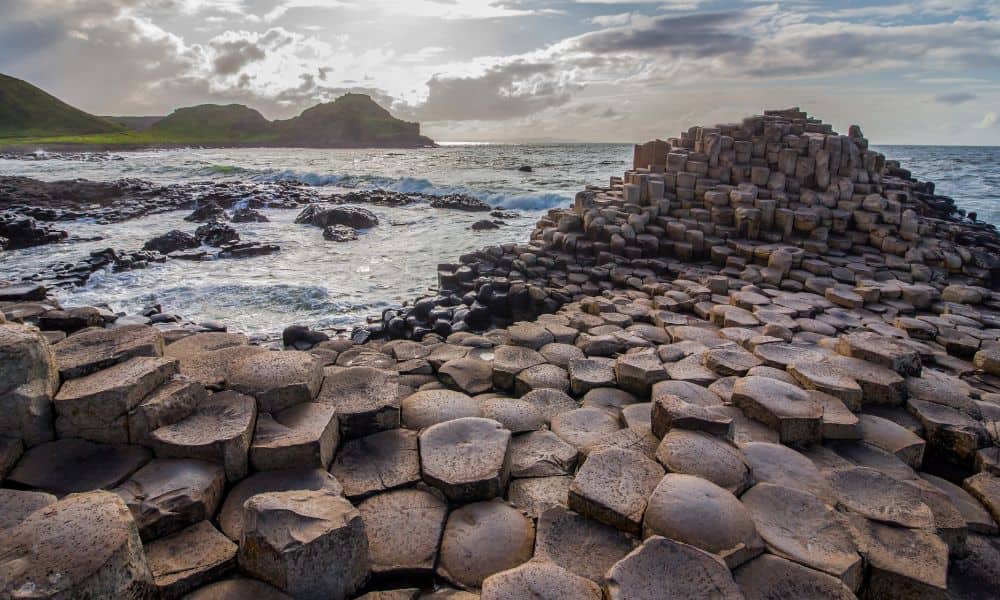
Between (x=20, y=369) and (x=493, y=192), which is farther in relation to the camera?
(x=493, y=192)

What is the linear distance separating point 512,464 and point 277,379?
1.51m

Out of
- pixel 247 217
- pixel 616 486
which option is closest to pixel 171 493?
pixel 616 486

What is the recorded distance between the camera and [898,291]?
21.4 feet

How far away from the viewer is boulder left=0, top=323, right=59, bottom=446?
2.53m

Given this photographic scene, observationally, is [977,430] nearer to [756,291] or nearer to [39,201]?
[756,291]

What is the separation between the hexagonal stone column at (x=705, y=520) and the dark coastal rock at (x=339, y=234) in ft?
44.2

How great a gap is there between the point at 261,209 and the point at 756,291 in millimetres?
19106

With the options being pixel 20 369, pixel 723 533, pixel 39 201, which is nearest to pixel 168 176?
pixel 39 201

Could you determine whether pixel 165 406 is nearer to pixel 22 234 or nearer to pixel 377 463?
pixel 377 463

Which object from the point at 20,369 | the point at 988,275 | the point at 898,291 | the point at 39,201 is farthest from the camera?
the point at 39,201

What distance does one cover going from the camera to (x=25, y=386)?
257 centimetres

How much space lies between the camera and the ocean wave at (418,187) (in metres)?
22.7

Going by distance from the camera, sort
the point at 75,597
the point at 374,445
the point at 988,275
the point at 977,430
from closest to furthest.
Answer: the point at 75,597 → the point at 374,445 → the point at 977,430 → the point at 988,275

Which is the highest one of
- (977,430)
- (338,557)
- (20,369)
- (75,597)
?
(20,369)
